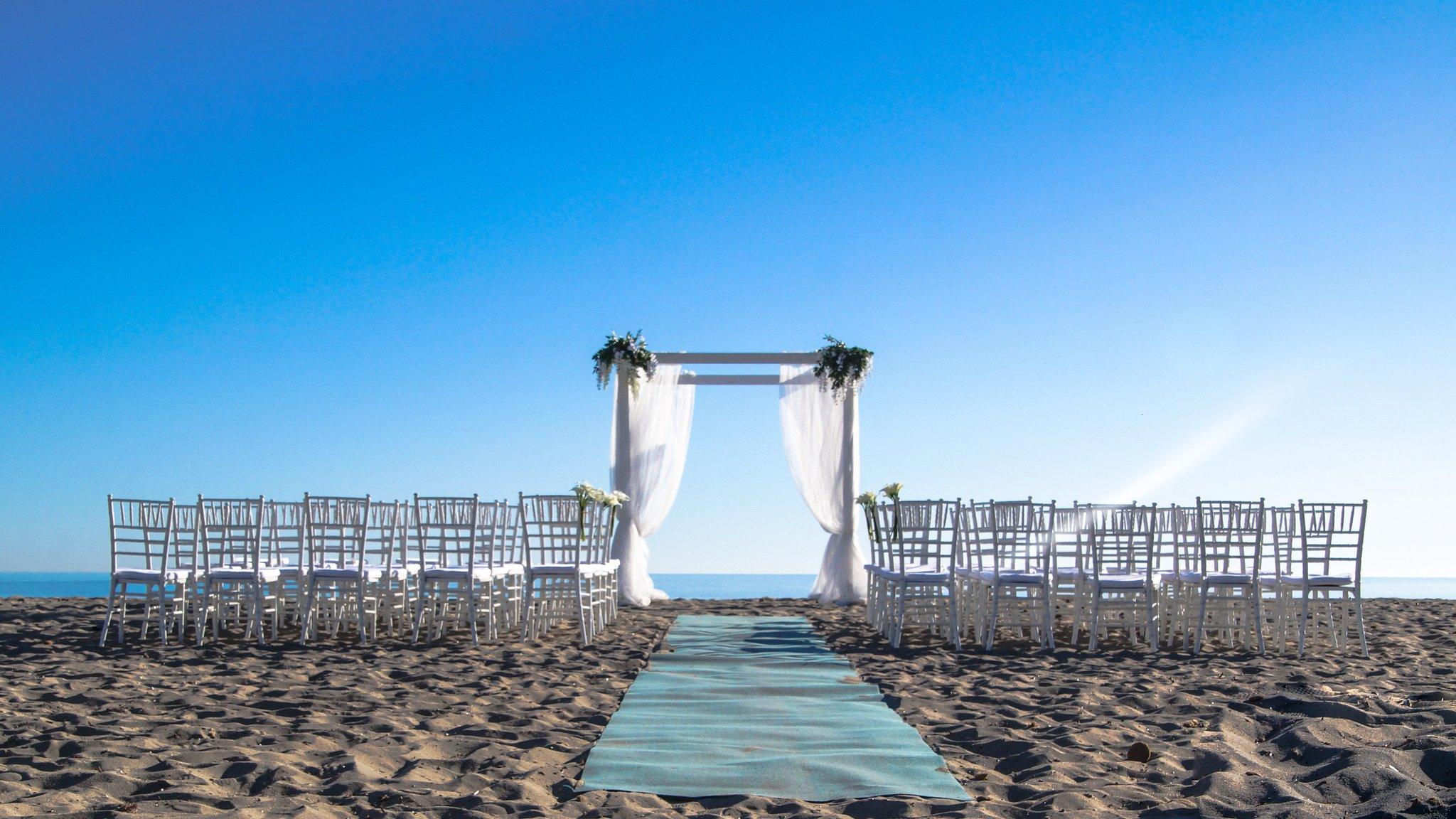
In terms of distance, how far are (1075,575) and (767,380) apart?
459cm

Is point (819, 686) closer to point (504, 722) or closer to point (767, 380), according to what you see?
point (504, 722)

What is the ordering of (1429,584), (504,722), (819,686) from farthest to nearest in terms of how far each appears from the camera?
(1429,584)
(819,686)
(504,722)

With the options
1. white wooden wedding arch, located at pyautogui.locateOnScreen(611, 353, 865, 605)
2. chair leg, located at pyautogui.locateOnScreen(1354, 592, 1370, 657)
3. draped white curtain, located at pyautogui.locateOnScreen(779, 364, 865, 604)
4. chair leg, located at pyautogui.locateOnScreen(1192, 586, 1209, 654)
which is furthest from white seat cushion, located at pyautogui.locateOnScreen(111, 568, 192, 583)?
chair leg, located at pyautogui.locateOnScreen(1354, 592, 1370, 657)

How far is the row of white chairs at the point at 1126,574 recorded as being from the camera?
7.35m

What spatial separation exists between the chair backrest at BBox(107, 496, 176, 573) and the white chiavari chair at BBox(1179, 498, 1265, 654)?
710 cm

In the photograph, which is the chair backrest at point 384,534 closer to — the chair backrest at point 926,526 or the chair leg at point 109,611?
the chair leg at point 109,611

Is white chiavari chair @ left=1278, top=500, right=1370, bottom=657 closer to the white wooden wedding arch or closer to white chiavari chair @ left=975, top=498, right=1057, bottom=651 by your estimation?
white chiavari chair @ left=975, top=498, right=1057, bottom=651

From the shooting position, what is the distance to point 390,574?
8.09 meters

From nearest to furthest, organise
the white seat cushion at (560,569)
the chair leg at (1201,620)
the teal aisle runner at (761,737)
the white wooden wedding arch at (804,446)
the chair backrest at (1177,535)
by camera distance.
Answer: the teal aisle runner at (761,737) < the chair leg at (1201,620) < the white seat cushion at (560,569) < the chair backrest at (1177,535) < the white wooden wedding arch at (804,446)

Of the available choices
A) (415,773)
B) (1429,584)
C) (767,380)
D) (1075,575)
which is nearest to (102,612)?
(767,380)

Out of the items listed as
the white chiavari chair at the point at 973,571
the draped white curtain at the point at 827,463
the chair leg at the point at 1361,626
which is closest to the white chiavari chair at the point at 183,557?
the white chiavari chair at the point at 973,571

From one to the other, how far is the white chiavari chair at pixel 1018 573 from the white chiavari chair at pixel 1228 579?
100cm

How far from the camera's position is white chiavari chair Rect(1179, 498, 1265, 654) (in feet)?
23.9

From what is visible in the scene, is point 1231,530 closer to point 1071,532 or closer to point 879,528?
point 1071,532
